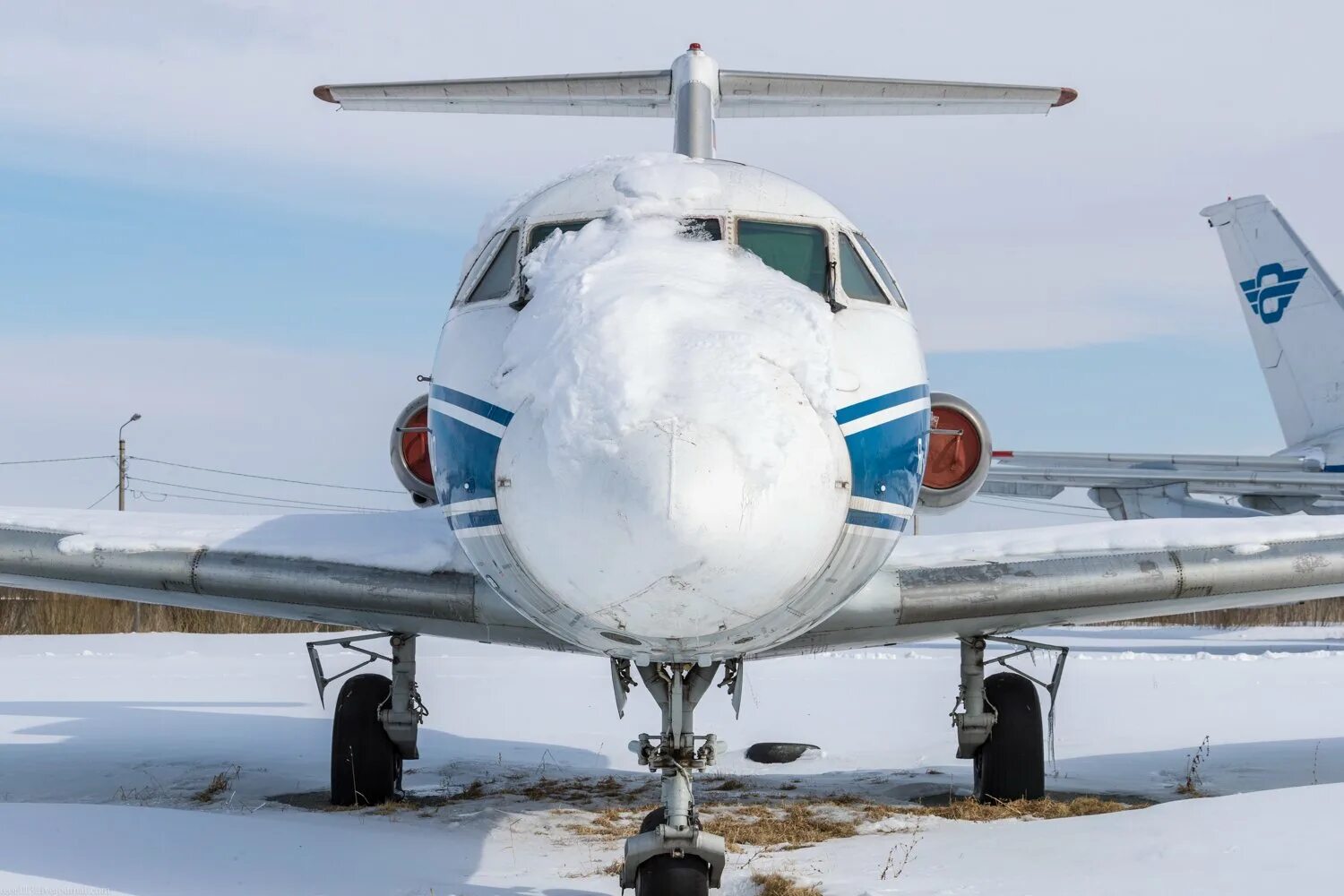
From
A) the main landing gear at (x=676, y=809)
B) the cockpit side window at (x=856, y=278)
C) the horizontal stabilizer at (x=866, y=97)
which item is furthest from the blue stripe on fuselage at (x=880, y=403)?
the horizontal stabilizer at (x=866, y=97)

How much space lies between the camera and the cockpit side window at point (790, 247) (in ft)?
17.9

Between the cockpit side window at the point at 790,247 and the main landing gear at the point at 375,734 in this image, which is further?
the main landing gear at the point at 375,734

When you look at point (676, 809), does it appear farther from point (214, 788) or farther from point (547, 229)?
point (214, 788)

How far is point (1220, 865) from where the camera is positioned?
538 cm

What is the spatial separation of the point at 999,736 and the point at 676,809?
426 centimetres

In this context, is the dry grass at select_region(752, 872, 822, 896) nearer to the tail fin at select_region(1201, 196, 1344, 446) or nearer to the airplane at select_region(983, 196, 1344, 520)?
the airplane at select_region(983, 196, 1344, 520)

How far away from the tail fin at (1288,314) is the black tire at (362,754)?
22476 millimetres

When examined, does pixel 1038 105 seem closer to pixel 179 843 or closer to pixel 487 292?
pixel 487 292

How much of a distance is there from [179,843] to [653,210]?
3.82 meters

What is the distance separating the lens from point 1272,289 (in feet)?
89.7

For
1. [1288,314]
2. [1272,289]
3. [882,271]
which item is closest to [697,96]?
[882,271]

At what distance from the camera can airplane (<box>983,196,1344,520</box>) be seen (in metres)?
23.4

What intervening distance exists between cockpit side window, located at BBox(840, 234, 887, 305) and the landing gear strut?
1.68 m

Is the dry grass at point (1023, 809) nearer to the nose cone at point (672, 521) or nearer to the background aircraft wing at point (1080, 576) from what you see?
the background aircraft wing at point (1080, 576)
